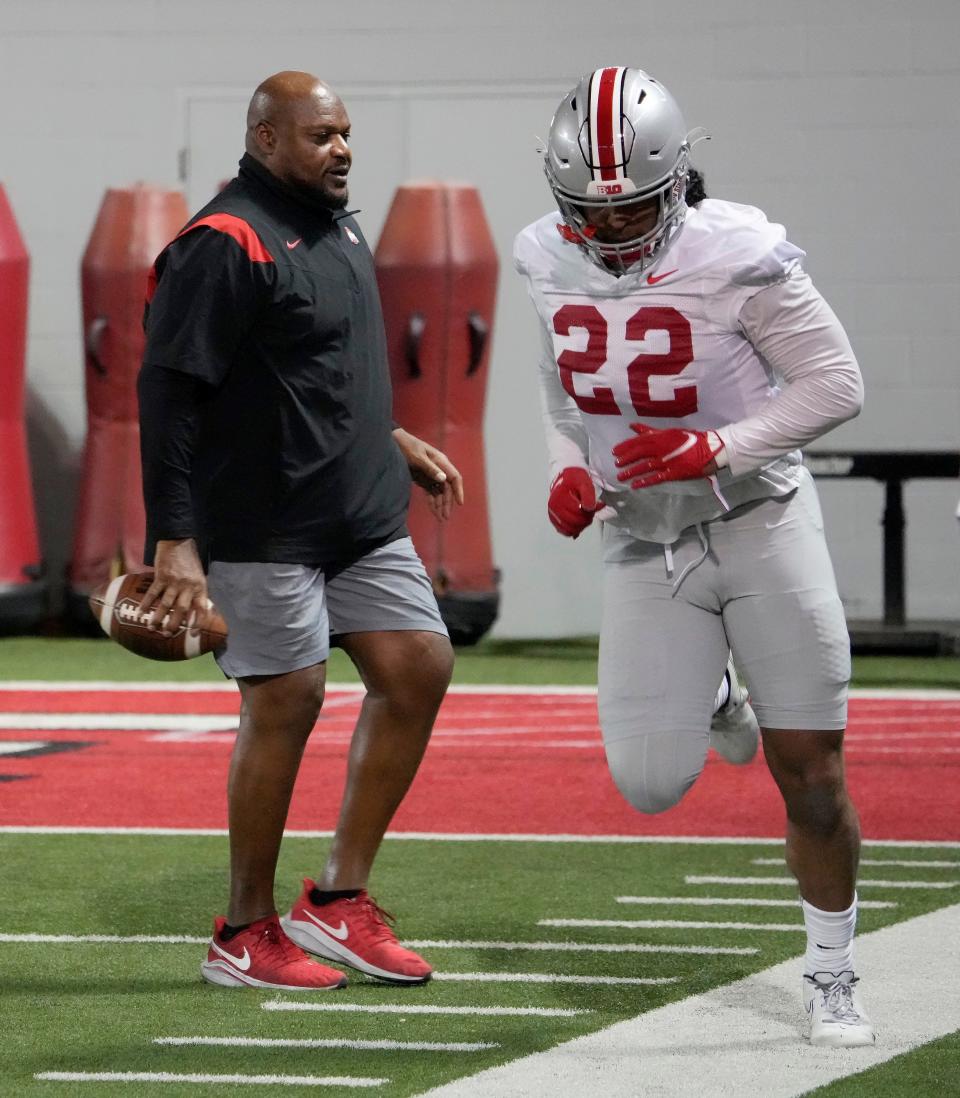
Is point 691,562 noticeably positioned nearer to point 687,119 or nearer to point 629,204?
point 629,204

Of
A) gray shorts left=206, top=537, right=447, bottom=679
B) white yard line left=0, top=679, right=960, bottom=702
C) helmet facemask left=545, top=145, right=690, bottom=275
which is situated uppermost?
helmet facemask left=545, top=145, right=690, bottom=275

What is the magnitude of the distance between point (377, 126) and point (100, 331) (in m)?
1.95

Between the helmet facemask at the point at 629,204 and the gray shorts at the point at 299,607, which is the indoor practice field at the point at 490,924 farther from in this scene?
the helmet facemask at the point at 629,204

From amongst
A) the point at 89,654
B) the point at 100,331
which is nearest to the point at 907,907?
the point at 89,654

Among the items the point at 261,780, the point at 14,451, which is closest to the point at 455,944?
the point at 261,780

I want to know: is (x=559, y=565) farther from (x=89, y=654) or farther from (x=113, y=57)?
(x=113, y=57)

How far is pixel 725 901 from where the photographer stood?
14.8 feet

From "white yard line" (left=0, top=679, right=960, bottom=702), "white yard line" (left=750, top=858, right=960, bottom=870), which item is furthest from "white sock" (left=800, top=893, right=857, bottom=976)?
"white yard line" (left=0, top=679, right=960, bottom=702)

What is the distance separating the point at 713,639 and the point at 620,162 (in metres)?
0.81

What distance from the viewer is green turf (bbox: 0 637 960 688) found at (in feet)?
30.2

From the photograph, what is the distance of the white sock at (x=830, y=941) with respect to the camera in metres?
3.36

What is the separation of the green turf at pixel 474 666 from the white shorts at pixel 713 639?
5.57 m

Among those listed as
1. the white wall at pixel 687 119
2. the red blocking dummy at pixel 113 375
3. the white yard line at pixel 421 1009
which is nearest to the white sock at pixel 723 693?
the white yard line at pixel 421 1009

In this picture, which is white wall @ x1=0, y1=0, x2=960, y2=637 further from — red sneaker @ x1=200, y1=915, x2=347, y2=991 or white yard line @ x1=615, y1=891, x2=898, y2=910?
red sneaker @ x1=200, y1=915, x2=347, y2=991
